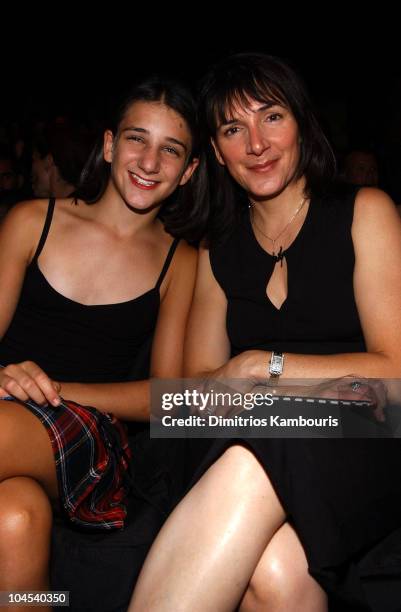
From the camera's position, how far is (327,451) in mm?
1445

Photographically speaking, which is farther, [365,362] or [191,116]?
[191,116]

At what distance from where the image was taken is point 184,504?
4.86 ft

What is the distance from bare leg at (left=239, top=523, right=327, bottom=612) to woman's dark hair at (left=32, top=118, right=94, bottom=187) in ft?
6.45

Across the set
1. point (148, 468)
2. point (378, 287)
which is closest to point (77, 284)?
point (148, 468)

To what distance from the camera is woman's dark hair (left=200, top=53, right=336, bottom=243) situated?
198 cm

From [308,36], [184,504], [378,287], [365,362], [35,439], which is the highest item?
[308,36]

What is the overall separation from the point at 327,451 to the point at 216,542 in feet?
0.92

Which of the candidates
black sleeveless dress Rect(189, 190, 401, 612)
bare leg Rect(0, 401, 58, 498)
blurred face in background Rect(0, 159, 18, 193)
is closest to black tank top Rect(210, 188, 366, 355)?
black sleeveless dress Rect(189, 190, 401, 612)

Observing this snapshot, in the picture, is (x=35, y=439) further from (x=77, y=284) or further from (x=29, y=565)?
(x=77, y=284)

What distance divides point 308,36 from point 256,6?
0.60m

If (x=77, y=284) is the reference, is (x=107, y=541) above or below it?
below

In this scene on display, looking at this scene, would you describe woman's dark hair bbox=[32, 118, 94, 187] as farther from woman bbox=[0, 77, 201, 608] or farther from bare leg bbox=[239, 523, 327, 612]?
bare leg bbox=[239, 523, 327, 612]

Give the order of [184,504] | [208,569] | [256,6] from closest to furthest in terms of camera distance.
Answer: [208,569], [184,504], [256,6]

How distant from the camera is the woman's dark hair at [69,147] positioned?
307cm
